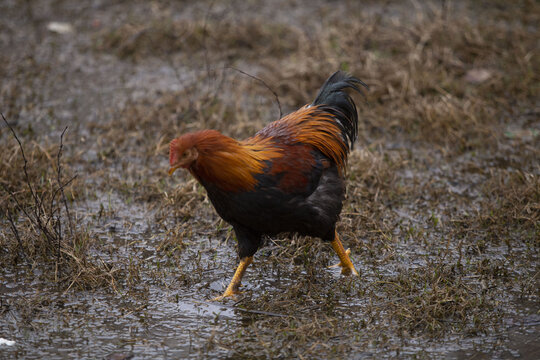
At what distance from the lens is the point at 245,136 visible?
23.5ft

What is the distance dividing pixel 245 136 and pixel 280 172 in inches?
115

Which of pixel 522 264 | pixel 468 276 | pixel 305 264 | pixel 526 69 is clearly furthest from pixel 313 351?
pixel 526 69

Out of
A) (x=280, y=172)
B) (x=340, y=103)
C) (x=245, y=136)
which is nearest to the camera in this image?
(x=280, y=172)

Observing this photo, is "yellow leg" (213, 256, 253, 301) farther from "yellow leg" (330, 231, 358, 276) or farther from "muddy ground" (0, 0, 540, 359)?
"yellow leg" (330, 231, 358, 276)

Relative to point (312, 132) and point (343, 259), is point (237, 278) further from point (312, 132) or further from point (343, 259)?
point (312, 132)

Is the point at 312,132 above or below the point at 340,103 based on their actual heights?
below

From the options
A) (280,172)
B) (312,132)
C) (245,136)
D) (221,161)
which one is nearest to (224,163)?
(221,161)

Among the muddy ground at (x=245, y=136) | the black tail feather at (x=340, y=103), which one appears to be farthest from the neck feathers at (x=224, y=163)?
the black tail feather at (x=340, y=103)

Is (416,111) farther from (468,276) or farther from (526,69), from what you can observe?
(468,276)

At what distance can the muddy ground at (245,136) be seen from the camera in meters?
4.20

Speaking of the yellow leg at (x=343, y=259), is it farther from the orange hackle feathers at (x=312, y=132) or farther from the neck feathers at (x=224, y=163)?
the neck feathers at (x=224, y=163)

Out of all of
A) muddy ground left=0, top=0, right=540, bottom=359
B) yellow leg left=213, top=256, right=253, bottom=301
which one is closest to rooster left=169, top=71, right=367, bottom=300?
yellow leg left=213, top=256, right=253, bottom=301

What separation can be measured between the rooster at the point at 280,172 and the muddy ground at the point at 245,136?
55 centimetres

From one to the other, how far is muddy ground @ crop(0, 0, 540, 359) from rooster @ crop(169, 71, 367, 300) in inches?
21.7
